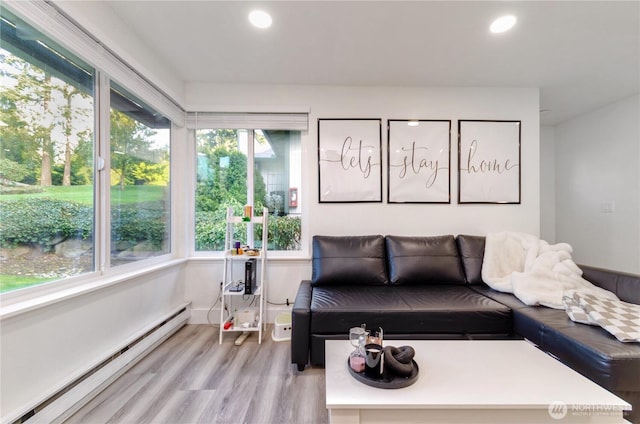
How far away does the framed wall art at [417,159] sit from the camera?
2607 mm

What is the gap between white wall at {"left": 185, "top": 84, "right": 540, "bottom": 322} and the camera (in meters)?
2.58

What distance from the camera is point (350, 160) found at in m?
2.60

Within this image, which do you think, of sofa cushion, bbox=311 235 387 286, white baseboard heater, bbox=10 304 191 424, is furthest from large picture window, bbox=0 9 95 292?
sofa cushion, bbox=311 235 387 286

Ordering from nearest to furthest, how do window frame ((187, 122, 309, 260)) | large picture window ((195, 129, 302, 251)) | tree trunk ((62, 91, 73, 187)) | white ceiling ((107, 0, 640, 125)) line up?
tree trunk ((62, 91, 73, 187)), white ceiling ((107, 0, 640, 125)), window frame ((187, 122, 309, 260)), large picture window ((195, 129, 302, 251))

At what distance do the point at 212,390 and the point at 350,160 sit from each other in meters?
2.24

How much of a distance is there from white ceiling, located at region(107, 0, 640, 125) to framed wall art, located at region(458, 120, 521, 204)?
0.48 m

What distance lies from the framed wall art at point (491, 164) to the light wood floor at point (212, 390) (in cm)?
237

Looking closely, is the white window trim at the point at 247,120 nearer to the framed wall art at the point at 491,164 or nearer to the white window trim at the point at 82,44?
the white window trim at the point at 82,44

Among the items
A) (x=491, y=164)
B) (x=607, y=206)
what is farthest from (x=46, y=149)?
(x=607, y=206)

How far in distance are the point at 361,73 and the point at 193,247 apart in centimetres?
250

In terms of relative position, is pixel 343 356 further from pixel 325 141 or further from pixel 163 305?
pixel 325 141

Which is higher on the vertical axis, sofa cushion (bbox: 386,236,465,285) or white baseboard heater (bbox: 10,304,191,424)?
sofa cushion (bbox: 386,236,465,285)

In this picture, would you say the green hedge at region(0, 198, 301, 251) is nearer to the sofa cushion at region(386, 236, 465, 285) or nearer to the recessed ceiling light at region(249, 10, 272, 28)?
the sofa cushion at region(386, 236, 465, 285)

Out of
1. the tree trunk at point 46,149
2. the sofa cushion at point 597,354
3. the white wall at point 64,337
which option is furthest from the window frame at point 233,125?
the sofa cushion at point 597,354
